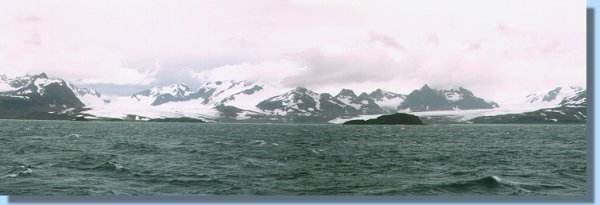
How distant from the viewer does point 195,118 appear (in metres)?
12.0

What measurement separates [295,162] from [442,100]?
11.0 ft

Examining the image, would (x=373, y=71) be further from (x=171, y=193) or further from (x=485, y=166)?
(x=171, y=193)

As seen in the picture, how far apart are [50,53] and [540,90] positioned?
8.15m

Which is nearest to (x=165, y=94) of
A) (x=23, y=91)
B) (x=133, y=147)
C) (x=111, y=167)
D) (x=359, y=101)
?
(x=133, y=147)

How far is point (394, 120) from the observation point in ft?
43.9

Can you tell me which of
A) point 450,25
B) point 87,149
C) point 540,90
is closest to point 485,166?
point 540,90

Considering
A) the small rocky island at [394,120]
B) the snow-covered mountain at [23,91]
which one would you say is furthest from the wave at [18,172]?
the small rocky island at [394,120]

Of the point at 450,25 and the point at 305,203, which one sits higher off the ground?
the point at 450,25

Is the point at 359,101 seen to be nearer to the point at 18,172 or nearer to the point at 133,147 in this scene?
the point at 133,147

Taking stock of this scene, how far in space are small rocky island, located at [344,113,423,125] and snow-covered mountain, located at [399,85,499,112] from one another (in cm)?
19

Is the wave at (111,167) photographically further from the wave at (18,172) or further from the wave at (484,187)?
the wave at (484,187)

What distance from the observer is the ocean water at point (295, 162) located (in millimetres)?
8938

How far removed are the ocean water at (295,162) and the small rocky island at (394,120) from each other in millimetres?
281

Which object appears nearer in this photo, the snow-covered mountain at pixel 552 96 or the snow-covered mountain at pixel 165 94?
the snow-covered mountain at pixel 552 96
